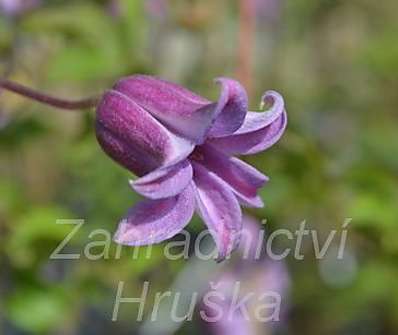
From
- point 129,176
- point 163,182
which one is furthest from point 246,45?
point 163,182

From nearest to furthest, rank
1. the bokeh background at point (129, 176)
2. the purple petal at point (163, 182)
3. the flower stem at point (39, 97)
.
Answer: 1. the purple petal at point (163, 182)
2. the flower stem at point (39, 97)
3. the bokeh background at point (129, 176)

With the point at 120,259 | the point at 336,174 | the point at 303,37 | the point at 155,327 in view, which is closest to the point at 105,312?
the point at 155,327

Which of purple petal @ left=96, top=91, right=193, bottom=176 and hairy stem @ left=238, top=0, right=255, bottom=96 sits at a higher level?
purple petal @ left=96, top=91, right=193, bottom=176

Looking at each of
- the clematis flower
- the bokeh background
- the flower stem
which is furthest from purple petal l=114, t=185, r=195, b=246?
the bokeh background

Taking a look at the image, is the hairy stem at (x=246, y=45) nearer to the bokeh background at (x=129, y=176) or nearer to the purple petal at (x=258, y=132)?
the bokeh background at (x=129, y=176)

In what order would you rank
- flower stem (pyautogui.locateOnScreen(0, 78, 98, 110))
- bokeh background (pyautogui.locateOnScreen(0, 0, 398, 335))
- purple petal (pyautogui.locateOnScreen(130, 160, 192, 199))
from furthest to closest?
bokeh background (pyautogui.locateOnScreen(0, 0, 398, 335)) < flower stem (pyautogui.locateOnScreen(0, 78, 98, 110)) < purple petal (pyautogui.locateOnScreen(130, 160, 192, 199))

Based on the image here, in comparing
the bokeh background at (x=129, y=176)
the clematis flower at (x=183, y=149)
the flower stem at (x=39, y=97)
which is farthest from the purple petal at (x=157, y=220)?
the bokeh background at (x=129, y=176)

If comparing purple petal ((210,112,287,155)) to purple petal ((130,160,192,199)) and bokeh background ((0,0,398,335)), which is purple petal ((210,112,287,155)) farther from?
bokeh background ((0,0,398,335))

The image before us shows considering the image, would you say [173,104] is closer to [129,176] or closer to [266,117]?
[266,117]
